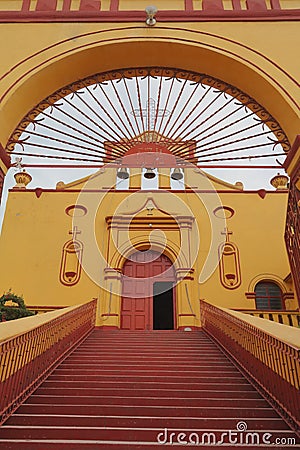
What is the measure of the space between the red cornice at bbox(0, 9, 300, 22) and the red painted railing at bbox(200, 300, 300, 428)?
13.1ft

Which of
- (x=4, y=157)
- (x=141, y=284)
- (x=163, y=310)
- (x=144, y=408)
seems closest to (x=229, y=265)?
(x=141, y=284)

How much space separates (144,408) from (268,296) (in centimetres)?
787

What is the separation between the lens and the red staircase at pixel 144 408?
2650 mm

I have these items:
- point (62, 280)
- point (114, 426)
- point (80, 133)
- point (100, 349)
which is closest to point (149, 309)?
point (62, 280)

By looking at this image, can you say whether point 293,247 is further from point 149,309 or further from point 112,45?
point 149,309

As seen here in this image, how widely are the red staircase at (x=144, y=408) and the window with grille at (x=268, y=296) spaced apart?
5334mm

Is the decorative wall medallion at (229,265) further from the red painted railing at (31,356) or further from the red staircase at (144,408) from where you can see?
the red painted railing at (31,356)

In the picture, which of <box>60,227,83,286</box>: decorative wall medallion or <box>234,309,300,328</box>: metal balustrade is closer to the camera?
<box>234,309,300,328</box>: metal balustrade

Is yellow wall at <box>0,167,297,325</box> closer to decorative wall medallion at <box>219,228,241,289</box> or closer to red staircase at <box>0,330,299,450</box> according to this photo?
decorative wall medallion at <box>219,228,241,289</box>

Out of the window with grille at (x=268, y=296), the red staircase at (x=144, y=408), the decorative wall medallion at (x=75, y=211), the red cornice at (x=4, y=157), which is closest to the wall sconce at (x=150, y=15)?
the red cornice at (x=4, y=157)

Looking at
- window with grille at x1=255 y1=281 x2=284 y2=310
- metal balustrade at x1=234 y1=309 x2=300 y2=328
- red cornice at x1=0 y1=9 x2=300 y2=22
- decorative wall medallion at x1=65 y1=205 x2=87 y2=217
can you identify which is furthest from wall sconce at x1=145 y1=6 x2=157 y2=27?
window with grille at x1=255 y1=281 x2=284 y2=310

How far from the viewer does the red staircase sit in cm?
265

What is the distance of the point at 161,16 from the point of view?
185 inches

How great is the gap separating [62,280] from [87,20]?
7.26 meters
